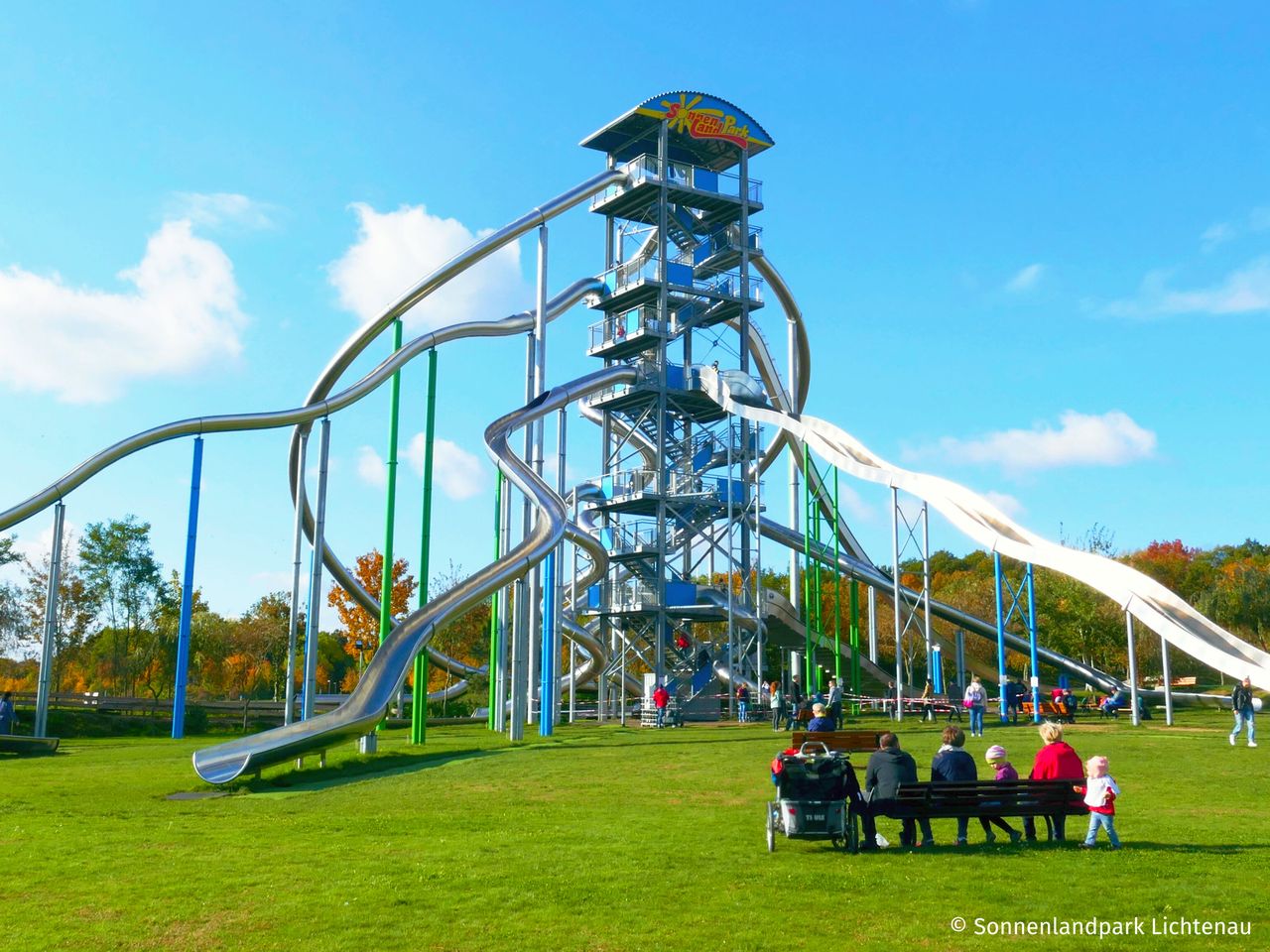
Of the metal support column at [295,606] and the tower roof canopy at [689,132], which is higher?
the tower roof canopy at [689,132]

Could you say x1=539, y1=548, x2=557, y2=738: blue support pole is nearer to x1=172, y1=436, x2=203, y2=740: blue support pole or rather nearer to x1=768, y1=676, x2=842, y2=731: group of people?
x1=768, y1=676, x2=842, y2=731: group of people

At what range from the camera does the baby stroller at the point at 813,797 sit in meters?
11.5

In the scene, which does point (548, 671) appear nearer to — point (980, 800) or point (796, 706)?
point (796, 706)

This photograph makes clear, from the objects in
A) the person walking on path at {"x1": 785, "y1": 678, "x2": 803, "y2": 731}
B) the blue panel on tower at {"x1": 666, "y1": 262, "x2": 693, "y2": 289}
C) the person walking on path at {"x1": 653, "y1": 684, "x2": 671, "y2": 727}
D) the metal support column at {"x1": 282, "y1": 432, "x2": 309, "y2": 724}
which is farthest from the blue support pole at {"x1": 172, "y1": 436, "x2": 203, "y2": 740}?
the blue panel on tower at {"x1": 666, "y1": 262, "x2": 693, "y2": 289}

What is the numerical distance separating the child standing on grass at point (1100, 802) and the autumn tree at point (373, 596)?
41.0 metres

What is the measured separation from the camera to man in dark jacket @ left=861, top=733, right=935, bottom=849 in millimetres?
11766

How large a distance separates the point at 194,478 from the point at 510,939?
23.4 metres

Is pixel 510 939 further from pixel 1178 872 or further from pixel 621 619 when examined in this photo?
pixel 621 619

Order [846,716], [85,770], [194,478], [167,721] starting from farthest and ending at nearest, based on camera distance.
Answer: [167,721]
[846,716]
[194,478]
[85,770]

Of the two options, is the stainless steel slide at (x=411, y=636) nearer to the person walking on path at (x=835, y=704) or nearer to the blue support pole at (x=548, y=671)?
the blue support pole at (x=548, y=671)

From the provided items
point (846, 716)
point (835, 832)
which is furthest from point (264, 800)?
point (846, 716)

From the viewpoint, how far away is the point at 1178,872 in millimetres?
10219

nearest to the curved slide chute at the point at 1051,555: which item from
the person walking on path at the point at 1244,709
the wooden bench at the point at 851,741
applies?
the person walking on path at the point at 1244,709

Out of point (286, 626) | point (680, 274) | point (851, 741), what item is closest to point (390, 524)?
point (851, 741)
